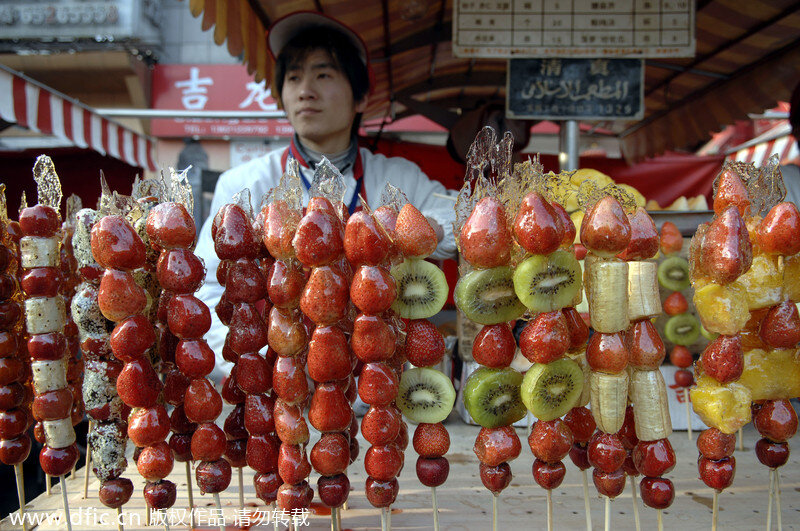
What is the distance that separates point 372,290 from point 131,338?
552mm

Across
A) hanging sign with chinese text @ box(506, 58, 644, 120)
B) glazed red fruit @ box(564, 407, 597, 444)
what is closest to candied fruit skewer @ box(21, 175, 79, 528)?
glazed red fruit @ box(564, 407, 597, 444)

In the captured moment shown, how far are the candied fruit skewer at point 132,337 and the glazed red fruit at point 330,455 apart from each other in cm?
35

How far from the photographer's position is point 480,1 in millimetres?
2752

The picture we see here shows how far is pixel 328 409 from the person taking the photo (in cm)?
109

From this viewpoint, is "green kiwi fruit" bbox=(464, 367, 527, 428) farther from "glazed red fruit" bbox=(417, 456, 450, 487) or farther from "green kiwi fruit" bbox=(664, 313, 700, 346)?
"green kiwi fruit" bbox=(664, 313, 700, 346)

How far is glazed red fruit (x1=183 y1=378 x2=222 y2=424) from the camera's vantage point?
1156 mm

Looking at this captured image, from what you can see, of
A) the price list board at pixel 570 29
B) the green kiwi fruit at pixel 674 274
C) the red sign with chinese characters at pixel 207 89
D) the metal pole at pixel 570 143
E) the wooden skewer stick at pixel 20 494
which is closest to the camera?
the wooden skewer stick at pixel 20 494

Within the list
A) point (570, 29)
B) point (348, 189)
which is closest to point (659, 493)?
point (348, 189)

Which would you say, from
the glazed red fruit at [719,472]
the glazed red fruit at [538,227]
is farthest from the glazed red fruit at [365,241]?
→ the glazed red fruit at [719,472]

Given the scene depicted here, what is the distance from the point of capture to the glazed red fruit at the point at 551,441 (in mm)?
1106

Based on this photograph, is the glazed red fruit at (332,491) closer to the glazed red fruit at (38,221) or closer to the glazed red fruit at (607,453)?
the glazed red fruit at (607,453)

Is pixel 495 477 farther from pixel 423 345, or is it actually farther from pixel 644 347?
pixel 644 347

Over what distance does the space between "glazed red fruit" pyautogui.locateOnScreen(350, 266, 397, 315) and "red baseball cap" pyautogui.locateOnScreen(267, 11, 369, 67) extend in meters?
1.77

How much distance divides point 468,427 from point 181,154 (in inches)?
325
